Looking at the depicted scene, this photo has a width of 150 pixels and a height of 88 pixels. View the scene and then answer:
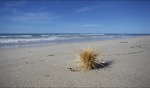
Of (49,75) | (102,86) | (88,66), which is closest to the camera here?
(102,86)

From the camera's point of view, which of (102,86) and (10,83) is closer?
(102,86)

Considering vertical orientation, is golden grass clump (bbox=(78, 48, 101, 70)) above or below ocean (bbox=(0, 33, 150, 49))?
above

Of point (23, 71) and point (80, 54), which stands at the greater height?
point (80, 54)

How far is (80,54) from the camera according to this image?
328 cm

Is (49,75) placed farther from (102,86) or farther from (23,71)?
(102,86)

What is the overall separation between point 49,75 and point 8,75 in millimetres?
893

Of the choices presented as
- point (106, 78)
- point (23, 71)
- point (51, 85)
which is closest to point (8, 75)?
point (23, 71)

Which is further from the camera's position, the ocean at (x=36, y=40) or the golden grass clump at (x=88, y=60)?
the ocean at (x=36, y=40)

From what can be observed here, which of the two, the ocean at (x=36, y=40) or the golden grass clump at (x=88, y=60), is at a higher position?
the golden grass clump at (x=88, y=60)

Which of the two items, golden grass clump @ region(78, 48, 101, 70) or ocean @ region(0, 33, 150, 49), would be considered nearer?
golden grass clump @ region(78, 48, 101, 70)

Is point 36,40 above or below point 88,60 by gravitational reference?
below

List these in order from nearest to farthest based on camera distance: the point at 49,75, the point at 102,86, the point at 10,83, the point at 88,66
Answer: the point at 102,86, the point at 10,83, the point at 49,75, the point at 88,66

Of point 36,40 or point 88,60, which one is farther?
point 36,40

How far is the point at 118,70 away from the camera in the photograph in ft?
10.1
